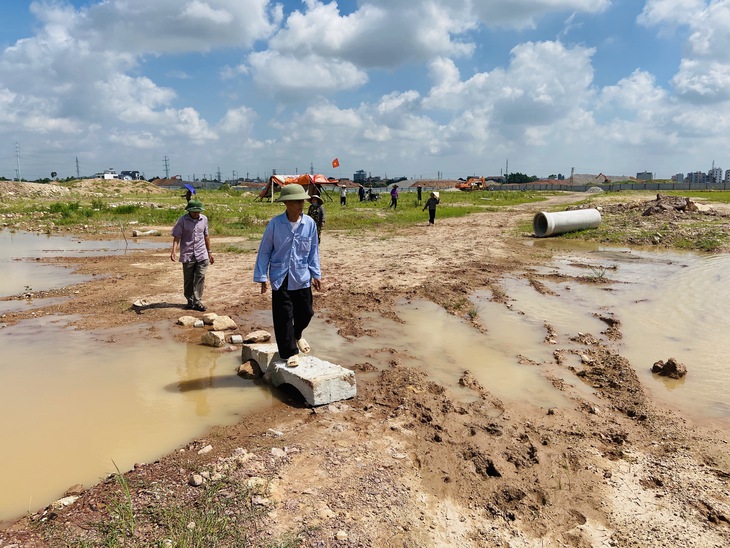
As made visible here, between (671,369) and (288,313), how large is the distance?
162 inches

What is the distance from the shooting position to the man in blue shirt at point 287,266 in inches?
185

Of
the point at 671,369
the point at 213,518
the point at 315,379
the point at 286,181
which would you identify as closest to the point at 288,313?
the point at 315,379

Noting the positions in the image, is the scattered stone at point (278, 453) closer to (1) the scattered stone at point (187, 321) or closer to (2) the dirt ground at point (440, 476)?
(2) the dirt ground at point (440, 476)

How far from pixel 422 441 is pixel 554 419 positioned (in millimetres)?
1282

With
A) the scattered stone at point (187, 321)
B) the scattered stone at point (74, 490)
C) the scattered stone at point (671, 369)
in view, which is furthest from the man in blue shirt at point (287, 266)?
the scattered stone at point (671, 369)

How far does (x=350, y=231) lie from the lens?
1934 centimetres

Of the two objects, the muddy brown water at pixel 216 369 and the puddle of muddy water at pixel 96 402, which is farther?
the muddy brown water at pixel 216 369

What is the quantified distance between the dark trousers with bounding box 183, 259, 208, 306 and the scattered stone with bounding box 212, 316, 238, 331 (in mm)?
1041

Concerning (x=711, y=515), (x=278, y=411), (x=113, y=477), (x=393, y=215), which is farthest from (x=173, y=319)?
(x=393, y=215)

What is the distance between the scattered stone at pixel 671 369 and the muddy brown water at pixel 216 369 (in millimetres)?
96

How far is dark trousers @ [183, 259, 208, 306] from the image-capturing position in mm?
7551

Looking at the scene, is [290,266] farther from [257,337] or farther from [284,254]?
[257,337]

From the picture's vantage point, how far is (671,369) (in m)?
5.29

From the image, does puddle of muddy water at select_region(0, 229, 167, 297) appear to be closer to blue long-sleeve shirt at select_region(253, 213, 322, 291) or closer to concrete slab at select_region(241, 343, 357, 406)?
blue long-sleeve shirt at select_region(253, 213, 322, 291)
